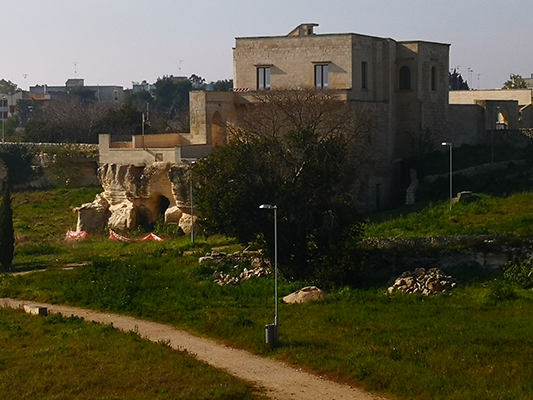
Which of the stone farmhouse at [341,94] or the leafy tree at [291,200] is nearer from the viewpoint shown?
the leafy tree at [291,200]

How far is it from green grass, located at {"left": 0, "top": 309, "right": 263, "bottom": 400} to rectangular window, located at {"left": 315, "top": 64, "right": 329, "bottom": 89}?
73.1ft

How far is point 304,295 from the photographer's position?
1066 inches

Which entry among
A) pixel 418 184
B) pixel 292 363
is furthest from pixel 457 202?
pixel 292 363

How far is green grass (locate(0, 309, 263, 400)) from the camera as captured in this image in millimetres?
18984

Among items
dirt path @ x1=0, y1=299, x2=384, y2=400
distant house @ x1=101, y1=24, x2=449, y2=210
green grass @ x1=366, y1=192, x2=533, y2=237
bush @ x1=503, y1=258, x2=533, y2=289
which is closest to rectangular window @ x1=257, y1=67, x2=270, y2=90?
distant house @ x1=101, y1=24, x2=449, y2=210

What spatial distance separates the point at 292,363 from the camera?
830 inches

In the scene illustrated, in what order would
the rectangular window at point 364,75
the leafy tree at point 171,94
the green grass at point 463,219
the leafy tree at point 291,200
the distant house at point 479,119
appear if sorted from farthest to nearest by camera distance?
the leafy tree at point 171,94, the distant house at point 479,119, the rectangular window at point 364,75, the green grass at point 463,219, the leafy tree at point 291,200

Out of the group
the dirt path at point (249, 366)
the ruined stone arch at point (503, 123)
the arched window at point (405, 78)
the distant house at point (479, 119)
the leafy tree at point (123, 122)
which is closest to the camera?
the dirt path at point (249, 366)

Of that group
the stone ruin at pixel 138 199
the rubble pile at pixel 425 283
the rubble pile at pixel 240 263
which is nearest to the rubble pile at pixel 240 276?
the rubble pile at pixel 240 263

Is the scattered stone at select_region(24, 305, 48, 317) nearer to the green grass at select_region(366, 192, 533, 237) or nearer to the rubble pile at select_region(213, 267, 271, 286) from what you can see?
the rubble pile at select_region(213, 267, 271, 286)

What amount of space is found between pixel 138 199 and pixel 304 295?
1849 cm

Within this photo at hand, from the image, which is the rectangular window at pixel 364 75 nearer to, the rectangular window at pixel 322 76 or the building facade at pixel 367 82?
the building facade at pixel 367 82

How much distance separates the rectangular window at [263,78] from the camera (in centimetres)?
4581

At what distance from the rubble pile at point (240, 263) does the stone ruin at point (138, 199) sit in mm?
8185
